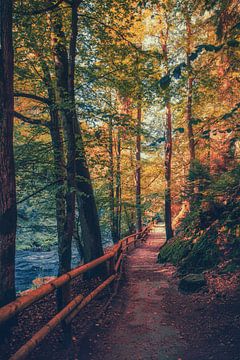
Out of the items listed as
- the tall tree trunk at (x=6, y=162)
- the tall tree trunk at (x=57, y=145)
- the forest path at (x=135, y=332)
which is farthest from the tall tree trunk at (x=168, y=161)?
the tall tree trunk at (x=6, y=162)

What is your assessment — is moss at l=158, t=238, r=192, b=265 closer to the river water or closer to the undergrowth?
the undergrowth

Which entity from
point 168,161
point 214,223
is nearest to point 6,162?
point 214,223

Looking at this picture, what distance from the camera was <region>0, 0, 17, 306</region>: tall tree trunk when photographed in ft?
16.3

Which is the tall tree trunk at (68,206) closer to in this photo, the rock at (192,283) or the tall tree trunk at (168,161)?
the rock at (192,283)

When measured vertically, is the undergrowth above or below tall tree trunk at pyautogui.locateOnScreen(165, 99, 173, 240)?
below

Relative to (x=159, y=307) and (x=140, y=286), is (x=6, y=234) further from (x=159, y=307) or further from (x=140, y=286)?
(x=140, y=286)

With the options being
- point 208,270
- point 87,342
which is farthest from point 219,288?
point 87,342

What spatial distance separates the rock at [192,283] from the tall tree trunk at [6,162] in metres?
4.56

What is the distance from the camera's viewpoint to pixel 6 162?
5000mm

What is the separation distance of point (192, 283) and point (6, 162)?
5655 millimetres

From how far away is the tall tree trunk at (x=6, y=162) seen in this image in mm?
4953

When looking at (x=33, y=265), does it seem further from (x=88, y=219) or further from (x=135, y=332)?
(x=135, y=332)

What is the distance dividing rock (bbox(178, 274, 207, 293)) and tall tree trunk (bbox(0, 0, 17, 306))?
456 centimetres

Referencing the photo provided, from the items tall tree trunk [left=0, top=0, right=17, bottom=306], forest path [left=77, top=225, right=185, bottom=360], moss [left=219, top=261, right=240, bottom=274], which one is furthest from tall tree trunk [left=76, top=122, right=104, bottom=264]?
moss [left=219, top=261, right=240, bottom=274]
